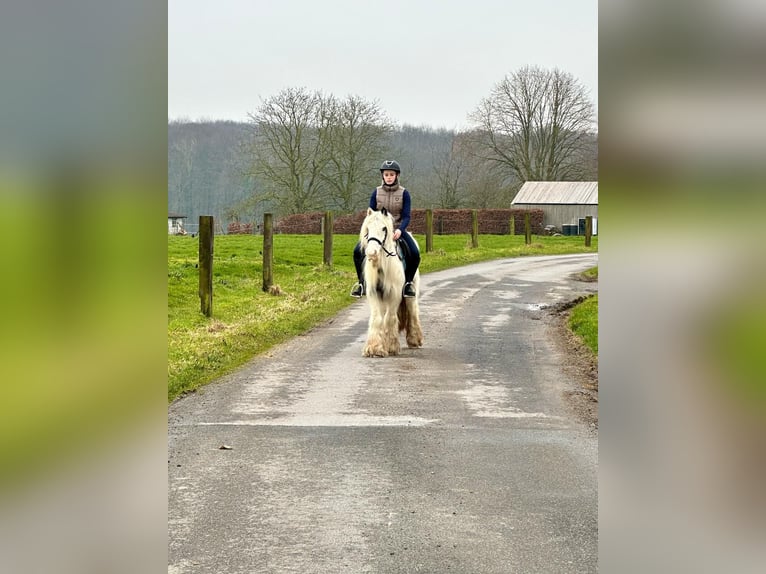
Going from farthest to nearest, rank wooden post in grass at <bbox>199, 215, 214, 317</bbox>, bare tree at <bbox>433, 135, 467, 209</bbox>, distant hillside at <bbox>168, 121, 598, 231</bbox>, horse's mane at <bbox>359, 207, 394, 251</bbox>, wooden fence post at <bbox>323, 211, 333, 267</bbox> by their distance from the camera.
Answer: bare tree at <bbox>433, 135, 467, 209</bbox> < distant hillside at <bbox>168, 121, 598, 231</bbox> < wooden fence post at <bbox>323, 211, 333, 267</bbox> < wooden post in grass at <bbox>199, 215, 214, 317</bbox> < horse's mane at <bbox>359, 207, 394, 251</bbox>

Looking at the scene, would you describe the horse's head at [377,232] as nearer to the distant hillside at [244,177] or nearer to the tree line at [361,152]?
the distant hillside at [244,177]

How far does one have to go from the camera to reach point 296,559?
14.3ft

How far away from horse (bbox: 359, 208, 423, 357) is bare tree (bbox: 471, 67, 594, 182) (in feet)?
149

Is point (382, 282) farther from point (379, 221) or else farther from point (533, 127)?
point (533, 127)

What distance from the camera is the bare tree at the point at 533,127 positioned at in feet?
183

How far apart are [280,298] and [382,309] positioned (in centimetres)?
649

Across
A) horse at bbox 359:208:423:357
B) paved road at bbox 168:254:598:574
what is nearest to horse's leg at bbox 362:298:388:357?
horse at bbox 359:208:423:357

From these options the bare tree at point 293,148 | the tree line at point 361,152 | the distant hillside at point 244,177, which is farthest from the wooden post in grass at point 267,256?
the bare tree at point 293,148

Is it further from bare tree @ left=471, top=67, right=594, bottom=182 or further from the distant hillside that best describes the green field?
bare tree @ left=471, top=67, right=594, bottom=182

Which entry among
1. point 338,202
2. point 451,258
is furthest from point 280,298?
point 338,202

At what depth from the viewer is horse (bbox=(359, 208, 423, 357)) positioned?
10.5 m
